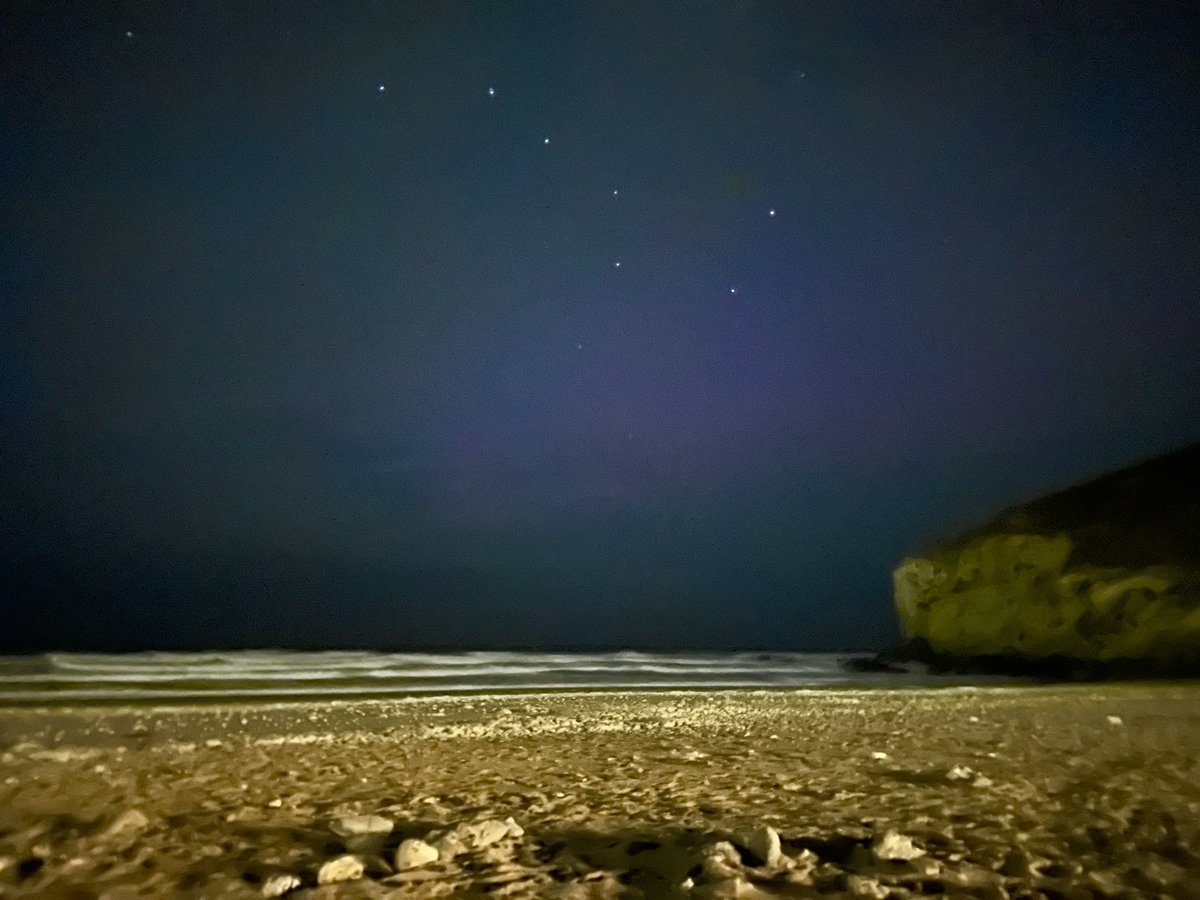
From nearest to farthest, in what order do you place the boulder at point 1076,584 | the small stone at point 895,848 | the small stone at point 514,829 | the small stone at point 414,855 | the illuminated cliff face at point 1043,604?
the small stone at point 414,855
the small stone at point 895,848
the small stone at point 514,829
the illuminated cliff face at point 1043,604
the boulder at point 1076,584

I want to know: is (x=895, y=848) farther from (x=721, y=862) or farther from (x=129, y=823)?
(x=129, y=823)

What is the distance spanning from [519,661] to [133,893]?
1217 inches

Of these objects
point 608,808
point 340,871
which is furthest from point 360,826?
point 608,808

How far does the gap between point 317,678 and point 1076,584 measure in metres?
26.2

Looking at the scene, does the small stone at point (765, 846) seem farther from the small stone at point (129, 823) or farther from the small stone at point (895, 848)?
the small stone at point (129, 823)

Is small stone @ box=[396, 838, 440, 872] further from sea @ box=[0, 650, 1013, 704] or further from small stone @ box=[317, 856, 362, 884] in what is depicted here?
sea @ box=[0, 650, 1013, 704]

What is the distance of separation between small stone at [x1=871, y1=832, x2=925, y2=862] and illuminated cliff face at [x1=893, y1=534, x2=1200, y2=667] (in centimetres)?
2543

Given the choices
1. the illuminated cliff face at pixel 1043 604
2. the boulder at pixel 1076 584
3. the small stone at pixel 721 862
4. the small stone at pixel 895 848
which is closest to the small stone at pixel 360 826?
the small stone at pixel 721 862

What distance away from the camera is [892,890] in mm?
3471

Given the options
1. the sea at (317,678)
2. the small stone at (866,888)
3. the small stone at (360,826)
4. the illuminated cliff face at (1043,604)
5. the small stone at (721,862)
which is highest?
the illuminated cliff face at (1043,604)

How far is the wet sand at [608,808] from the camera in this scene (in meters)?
3.66

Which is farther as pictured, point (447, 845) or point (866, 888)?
point (447, 845)

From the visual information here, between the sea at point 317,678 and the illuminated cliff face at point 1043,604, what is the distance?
3636mm

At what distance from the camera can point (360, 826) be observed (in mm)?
4477
